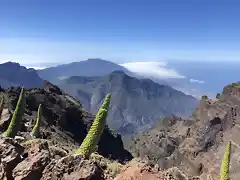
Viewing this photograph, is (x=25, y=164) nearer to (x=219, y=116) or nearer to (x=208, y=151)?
(x=208, y=151)

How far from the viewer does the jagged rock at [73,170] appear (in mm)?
18078

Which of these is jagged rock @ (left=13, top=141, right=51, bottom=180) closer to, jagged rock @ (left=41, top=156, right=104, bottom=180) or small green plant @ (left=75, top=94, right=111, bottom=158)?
jagged rock @ (left=41, top=156, right=104, bottom=180)

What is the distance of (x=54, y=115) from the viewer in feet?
346

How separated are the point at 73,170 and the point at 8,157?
4.77 m

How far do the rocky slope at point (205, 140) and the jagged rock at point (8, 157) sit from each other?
74670 mm

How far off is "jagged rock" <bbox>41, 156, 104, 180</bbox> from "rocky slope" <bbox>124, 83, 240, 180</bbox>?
75.4 meters

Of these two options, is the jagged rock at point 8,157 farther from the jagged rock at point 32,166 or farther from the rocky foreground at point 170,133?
the rocky foreground at point 170,133

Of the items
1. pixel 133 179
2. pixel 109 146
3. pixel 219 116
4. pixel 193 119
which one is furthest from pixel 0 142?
pixel 193 119

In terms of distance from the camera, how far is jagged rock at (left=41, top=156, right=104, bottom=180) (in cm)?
1808

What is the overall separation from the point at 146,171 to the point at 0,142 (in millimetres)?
8955

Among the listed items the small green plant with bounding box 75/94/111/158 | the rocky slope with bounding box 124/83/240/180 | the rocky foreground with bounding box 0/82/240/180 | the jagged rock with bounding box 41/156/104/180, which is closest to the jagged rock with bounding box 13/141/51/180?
the jagged rock with bounding box 41/156/104/180

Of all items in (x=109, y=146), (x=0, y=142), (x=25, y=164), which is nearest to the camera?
(x=25, y=164)

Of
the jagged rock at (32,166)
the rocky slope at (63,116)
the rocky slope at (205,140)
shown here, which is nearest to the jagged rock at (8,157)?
the jagged rock at (32,166)

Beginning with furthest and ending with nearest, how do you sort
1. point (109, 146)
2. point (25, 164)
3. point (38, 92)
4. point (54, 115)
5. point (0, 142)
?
point (109, 146) < point (38, 92) < point (54, 115) < point (0, 142) < point (25, 164)
